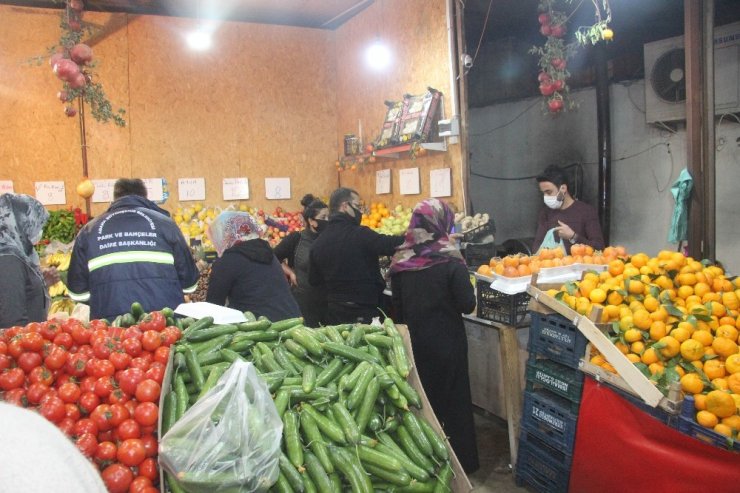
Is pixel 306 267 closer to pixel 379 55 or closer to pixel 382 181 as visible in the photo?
pixel 382 181

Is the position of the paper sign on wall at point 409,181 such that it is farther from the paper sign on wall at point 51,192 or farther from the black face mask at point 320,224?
the paper sign on wall at point 51,192

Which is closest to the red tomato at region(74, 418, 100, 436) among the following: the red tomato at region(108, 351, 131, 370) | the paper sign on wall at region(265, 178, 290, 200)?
the red tomato at region(108, 351, 131, 370)

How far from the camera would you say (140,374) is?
2.10 metres

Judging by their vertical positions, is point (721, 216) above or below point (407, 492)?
above

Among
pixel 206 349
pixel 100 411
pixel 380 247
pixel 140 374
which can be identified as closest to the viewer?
pixel 100 411

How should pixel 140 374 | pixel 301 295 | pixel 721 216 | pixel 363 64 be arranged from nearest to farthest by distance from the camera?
pixel 140 374
pixel 301 295
pixel 721 216
pixel 363 64

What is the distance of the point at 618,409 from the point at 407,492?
151 centimetres

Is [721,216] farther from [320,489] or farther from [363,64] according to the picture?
[320,489]

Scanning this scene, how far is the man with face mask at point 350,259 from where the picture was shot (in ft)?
14.3

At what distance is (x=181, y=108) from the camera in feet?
26.4

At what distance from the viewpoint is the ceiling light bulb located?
7496 mm

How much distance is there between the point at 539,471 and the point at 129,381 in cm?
270

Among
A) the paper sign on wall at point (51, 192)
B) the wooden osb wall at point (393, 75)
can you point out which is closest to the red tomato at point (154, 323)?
the wooden osb wall at point (393, 75)

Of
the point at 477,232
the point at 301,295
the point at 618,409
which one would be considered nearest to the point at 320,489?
the point at 618,409
